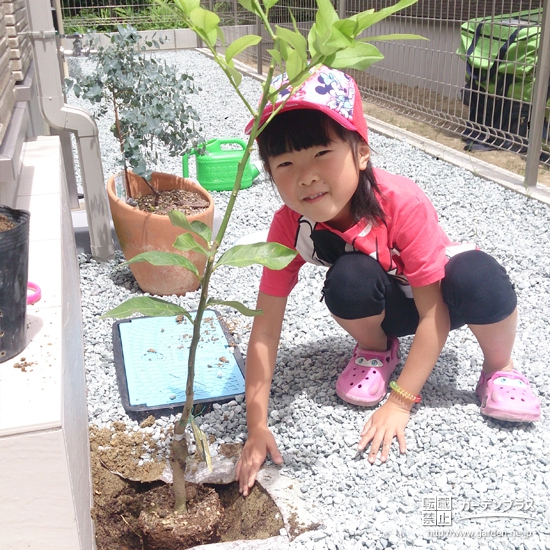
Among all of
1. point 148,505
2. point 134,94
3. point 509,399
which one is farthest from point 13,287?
point 134,94

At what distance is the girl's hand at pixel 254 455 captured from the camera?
1691mm

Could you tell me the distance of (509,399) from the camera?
1853mm

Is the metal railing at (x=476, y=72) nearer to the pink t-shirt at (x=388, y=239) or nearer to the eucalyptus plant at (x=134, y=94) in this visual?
the eucalyptus plant at (x=134, y=94)

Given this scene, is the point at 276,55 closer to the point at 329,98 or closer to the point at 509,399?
the point at 329,98

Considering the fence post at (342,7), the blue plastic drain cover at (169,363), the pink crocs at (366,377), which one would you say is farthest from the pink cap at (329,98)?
the fence post at (342,7)

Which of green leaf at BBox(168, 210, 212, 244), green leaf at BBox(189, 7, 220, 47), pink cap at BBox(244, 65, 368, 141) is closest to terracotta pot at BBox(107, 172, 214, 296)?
pink cap at BBox(244, 65, 368, 141)

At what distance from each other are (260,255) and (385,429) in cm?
81

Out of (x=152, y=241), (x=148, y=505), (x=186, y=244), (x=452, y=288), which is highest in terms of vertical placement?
(x=186, y=244)

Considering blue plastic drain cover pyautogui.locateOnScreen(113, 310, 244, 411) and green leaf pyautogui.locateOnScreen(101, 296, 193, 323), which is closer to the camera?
green leaf pyautogui.locateOnScreen(101, 296, 193, 323)

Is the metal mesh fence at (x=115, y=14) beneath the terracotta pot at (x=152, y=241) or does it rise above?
above

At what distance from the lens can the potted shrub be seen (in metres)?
2.70

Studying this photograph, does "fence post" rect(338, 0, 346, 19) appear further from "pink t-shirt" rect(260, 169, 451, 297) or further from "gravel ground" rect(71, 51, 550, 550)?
"pink t-shirt" rect(260, 169, 451, 297)

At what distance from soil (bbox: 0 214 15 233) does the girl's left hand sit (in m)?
1.05

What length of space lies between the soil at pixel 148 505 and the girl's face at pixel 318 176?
2.36 feet
